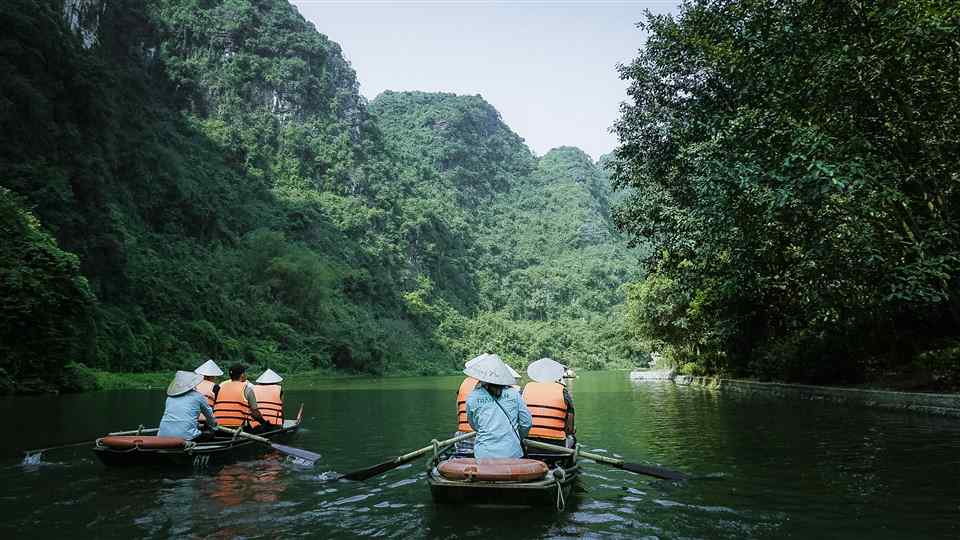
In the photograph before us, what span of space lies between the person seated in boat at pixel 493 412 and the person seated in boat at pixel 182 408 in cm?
509

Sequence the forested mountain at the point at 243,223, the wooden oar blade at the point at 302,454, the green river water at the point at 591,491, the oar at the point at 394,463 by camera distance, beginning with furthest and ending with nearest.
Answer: the forested mountain at the point at 243,223
the wooden oar blade at the point at 302,454
the oar at the point at 394,463
the green river water at the point at 591,491

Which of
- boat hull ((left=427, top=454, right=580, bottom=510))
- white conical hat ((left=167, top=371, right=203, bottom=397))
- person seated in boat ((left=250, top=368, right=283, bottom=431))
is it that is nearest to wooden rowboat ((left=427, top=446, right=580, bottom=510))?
boat hull ((left=427, top=454, right=580, bottom=510))

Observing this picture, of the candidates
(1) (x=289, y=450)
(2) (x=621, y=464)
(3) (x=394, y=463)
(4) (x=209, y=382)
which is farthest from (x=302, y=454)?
(2) (x=621, y=464)

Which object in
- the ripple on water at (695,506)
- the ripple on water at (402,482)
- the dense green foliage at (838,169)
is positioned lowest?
the ripple on water at (402,482)

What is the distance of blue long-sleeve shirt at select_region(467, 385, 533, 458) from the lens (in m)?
7.95

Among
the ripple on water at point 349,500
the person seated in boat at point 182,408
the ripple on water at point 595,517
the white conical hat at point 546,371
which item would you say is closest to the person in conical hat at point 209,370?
the person seated in boat at point 182,408

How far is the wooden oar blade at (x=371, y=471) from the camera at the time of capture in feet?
29.4

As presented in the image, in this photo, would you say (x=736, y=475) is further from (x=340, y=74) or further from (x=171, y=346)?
(x=340, y=74)

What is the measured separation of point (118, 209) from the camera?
167 feet

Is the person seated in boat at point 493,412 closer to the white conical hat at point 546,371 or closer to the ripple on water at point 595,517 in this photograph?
the ripple on water at point 595,517

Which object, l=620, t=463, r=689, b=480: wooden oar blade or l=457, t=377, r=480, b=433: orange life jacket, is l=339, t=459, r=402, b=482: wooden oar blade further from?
l=620, t=463, r=689, b=480: wooden oar blade

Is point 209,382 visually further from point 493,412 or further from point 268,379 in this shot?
point 493,412

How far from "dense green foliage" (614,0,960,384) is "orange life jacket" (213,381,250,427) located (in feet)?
36.7

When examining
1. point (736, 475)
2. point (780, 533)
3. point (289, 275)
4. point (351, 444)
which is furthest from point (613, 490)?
point (289, 275)
